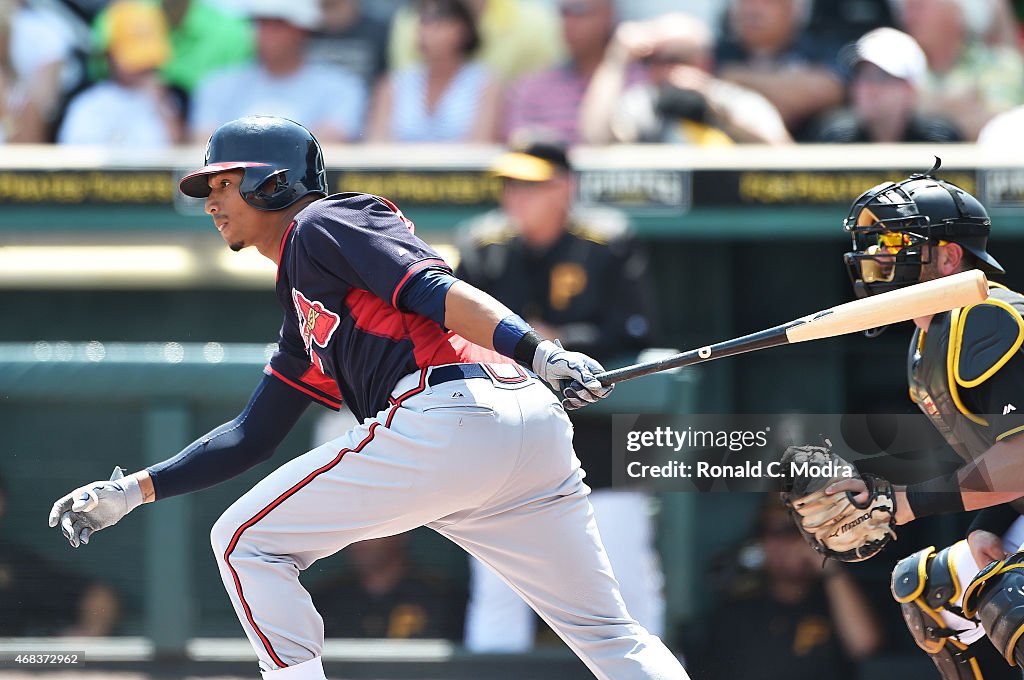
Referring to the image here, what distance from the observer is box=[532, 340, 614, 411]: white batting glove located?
2.88 metres

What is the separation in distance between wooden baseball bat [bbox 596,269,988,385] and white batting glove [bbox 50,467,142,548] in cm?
121

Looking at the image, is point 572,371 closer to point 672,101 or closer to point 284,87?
point 672,101

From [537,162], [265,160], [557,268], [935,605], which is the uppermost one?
[537,162]

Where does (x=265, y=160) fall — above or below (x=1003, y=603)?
above

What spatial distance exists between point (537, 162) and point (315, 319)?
6.76 ft

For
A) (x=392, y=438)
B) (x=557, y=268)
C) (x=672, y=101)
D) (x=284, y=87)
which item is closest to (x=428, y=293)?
(x=392, y=438)

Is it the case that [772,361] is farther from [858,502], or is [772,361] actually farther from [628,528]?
[858,502]

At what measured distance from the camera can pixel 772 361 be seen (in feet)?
19.2

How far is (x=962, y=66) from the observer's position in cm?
598

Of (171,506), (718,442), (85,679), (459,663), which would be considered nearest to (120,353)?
(171,506)

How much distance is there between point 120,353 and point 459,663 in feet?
5.18

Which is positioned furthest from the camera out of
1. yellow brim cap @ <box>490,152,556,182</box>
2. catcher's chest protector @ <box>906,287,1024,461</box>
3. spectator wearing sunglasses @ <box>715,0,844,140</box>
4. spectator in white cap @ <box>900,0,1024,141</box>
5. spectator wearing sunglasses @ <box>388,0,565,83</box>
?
spectator wearing sunglasses @ <box>388,0,565,83</box>

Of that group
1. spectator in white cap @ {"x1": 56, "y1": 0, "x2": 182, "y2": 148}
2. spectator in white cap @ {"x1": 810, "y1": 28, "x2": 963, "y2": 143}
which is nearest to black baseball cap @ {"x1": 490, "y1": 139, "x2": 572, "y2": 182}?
spectator in white cap @ {"x1": 810, "y1": 28, "x2": 963, "y2": 143}

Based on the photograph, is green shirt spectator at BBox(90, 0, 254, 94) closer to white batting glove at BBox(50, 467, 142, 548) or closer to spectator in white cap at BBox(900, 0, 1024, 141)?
spectator in white cap at BBox(900, 0, 1024, 141)
